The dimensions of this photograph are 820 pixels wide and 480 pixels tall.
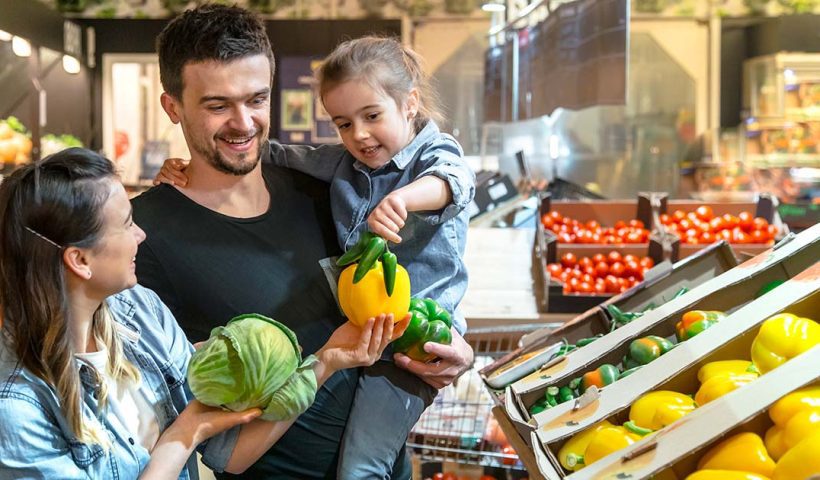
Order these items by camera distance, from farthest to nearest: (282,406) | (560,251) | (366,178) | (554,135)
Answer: (554,135)
(560,251)
(366,178)
(282,406)

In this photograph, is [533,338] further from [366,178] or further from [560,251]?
[560,251]

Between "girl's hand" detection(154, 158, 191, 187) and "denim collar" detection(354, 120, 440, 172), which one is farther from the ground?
"denim collar" detection(354, 120, 440, 172)

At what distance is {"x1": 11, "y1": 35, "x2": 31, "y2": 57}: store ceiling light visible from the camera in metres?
6.96

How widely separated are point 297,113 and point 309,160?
23.8ft

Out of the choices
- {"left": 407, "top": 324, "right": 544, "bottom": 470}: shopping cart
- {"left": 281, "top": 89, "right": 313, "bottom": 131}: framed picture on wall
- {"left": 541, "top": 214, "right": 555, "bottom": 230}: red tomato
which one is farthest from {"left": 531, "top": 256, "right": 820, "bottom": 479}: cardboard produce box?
{"left": 281, "top": 89, "right": 313, "bottom": 131}: framed picture on wall

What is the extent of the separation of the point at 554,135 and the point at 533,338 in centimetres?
771

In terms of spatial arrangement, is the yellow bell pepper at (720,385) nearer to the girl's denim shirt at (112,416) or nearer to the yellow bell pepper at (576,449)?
the yellow bell pepper at (576,449)

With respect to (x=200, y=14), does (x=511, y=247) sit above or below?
below

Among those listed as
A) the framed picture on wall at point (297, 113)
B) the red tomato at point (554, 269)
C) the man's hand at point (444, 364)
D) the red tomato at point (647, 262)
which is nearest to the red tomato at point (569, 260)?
the red tomato at point (554, 269)

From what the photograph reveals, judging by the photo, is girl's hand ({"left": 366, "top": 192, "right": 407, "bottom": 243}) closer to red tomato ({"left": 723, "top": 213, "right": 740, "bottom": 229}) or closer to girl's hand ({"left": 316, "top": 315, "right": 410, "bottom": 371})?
girl's hand ({"left": 316, "top": 315, "right": 410, "bottom": 371})

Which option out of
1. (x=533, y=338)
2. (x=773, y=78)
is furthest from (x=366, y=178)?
(x=773, y=78)

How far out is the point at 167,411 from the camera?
1607 mm

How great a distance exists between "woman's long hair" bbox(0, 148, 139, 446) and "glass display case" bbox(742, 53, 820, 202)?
26.5 feet

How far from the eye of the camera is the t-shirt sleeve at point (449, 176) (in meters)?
1.96
